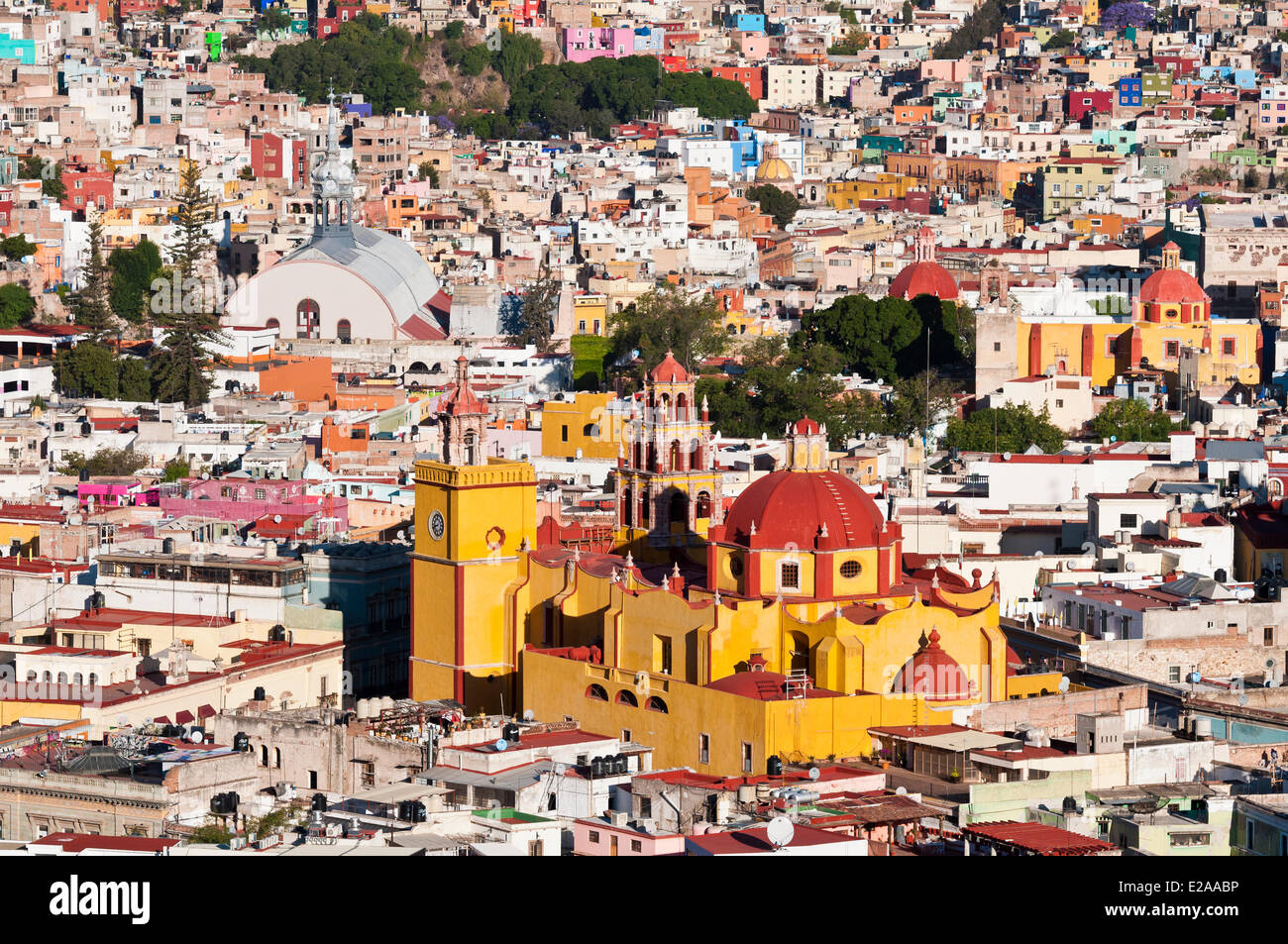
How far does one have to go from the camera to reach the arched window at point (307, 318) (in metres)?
70.5

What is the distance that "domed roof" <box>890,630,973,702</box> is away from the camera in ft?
108

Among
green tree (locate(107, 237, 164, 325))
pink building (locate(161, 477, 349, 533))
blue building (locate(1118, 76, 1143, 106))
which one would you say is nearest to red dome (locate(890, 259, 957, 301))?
green tree (locate(107, 237, 164, 325))

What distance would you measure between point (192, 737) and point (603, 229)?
49.7 meters

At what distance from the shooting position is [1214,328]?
65.1m

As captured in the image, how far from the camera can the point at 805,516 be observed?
34.1m

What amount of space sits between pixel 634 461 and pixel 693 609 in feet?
14.2

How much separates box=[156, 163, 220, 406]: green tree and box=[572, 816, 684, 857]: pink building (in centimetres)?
3893

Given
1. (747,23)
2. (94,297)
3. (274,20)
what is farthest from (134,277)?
(747,23)

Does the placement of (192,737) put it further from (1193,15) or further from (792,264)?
(1193,15)

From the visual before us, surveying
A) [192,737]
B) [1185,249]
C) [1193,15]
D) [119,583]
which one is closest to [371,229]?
[1185,249]

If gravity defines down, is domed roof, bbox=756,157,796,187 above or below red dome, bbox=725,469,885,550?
above

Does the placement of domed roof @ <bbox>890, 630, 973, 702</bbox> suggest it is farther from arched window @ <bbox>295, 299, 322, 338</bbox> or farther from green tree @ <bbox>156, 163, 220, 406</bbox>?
arched window @ <bbox>295, 299, 322, 338</bbox>

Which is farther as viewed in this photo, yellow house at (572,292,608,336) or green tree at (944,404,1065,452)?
yellow house at (572,292,608,336)

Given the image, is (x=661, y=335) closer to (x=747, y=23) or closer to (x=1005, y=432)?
(x=1005, y=432)
